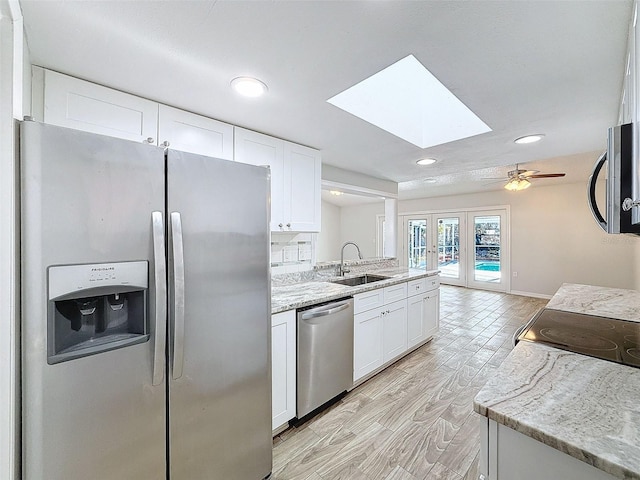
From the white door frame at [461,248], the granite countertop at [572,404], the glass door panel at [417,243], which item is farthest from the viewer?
the glass door panel at [417,243]

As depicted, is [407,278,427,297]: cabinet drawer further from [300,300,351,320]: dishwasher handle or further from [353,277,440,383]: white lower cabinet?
[300,300,351,320]: dishwasher handle

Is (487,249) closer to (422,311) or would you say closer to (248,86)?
(422,311)

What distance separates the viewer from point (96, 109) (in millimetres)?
1502

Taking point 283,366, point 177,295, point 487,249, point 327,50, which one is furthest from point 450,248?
point 177,295

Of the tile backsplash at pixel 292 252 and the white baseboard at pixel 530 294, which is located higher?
the tile backsplash at pixel 292 252

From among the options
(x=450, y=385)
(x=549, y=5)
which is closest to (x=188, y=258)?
(x=549, y=5)

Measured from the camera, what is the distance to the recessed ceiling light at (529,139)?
2.43 meters

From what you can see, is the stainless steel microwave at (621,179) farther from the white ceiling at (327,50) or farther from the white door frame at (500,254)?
the white door frame at (500,254)

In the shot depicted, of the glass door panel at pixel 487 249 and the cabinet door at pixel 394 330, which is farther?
the glass door panel at pixel 487 249

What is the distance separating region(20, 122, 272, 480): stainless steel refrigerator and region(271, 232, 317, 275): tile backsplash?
1.17 meters

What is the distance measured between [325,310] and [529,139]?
98.0 inches

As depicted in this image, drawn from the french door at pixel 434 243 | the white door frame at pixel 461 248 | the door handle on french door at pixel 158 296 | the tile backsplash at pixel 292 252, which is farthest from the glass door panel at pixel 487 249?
the door handle on french door at pixel 158 296

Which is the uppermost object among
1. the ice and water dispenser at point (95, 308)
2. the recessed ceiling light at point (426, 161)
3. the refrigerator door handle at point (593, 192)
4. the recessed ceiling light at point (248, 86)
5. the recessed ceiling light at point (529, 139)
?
the recessed ceiling light at point (426, 161)

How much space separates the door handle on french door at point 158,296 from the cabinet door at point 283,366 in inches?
27.0
